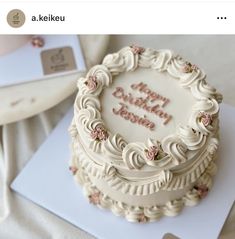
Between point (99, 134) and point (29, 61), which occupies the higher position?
point (99, 134)

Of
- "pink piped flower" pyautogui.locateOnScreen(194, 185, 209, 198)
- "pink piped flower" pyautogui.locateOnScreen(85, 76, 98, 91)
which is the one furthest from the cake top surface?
"pink piped flower" pyautogui.locateOnScreen(194, 185, 209, 198)

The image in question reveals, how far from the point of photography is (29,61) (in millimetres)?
1679

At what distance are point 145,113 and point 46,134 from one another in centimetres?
43

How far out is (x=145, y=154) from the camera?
3.94 feet

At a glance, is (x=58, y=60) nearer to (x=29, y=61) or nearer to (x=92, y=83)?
(x=29, y=61)

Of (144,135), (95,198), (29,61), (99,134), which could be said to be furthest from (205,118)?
(29,61)

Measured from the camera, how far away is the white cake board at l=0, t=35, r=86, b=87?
163cm

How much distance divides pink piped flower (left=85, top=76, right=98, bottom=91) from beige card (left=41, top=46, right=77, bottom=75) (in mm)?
287

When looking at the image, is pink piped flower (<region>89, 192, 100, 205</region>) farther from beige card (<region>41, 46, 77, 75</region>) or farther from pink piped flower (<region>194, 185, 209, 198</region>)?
beige card (<region>41, 46, 77, 75</region>)

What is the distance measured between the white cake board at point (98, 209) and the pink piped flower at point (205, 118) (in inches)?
9.7

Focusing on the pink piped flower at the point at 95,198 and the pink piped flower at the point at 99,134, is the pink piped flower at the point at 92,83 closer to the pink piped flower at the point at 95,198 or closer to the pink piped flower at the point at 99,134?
the pink piped flower at the point at 99,134

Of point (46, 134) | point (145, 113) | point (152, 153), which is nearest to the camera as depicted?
point (152, 153)
